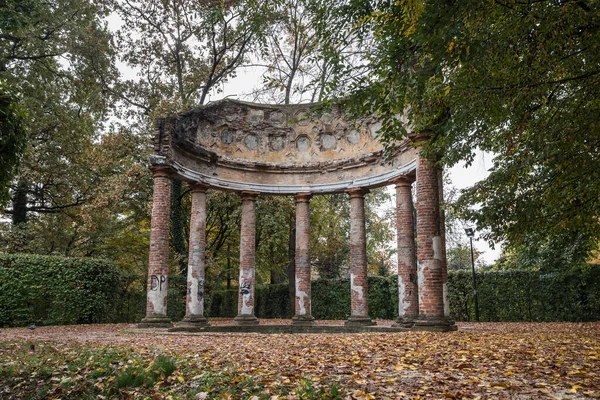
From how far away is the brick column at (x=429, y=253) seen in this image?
14.0 meters

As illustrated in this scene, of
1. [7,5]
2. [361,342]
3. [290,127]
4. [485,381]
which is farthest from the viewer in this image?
[290,127]

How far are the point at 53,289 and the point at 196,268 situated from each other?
656 cm

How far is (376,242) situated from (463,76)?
27.8m

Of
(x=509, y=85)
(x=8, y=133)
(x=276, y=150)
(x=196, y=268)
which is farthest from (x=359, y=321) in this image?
(x=8, y=133)

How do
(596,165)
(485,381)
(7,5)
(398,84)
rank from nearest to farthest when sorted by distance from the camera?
(485,381) < (398,84) < (596,165) < (7,5)

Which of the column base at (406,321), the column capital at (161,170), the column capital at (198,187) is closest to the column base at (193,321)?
the column capital at (198,187)

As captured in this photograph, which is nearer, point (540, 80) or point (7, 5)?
point (540, 80)

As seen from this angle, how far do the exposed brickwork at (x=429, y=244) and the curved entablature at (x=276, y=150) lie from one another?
4.25m

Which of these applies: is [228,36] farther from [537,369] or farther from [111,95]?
[537,369]

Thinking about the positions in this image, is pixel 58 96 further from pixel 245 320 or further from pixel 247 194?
pixel 245 320

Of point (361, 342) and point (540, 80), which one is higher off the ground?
point (540, 80)

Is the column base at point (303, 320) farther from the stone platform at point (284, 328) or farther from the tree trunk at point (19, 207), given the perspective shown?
the tree trunk at point (19, 207)

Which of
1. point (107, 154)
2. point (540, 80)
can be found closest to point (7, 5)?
point (107, 154)

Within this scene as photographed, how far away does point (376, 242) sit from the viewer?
36.2 meters
